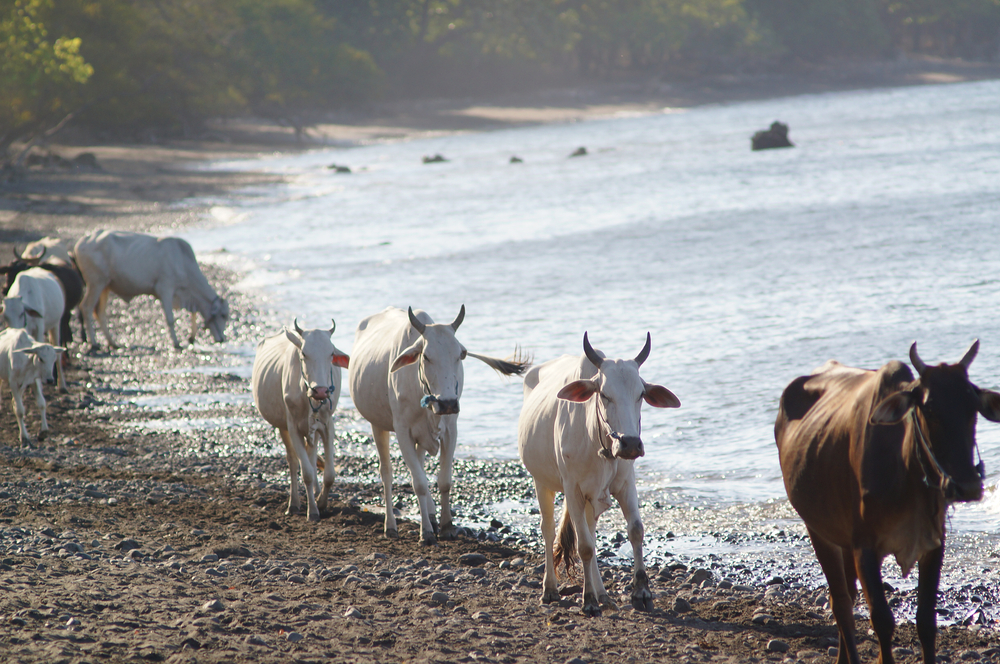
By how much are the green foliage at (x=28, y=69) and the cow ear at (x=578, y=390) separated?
112 ft

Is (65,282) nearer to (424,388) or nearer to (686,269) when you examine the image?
(424,388)

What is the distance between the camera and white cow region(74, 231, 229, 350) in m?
16.5

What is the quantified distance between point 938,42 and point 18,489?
123m

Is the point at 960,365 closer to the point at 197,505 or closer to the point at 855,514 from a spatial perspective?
the point at 855,514

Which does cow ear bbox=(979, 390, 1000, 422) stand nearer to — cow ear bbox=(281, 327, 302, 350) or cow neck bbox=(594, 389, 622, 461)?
cow neck bbox=(594, 389, 622, 461)

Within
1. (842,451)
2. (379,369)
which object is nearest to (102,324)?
(379,369)

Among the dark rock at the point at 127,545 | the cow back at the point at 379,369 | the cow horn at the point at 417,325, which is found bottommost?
the dark rock at the point at 127,545

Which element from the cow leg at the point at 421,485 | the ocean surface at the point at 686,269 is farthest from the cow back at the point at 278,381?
the ocean surface at the point at 686,269

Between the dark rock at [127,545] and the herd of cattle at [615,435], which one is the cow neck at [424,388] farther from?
the dark rock at [127,545]

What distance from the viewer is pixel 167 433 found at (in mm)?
11195

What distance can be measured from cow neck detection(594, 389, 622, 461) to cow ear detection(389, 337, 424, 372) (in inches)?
81.3

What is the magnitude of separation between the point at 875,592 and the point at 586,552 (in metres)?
1.94

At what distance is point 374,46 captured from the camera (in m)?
88.1

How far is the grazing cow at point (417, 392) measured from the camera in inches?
300
